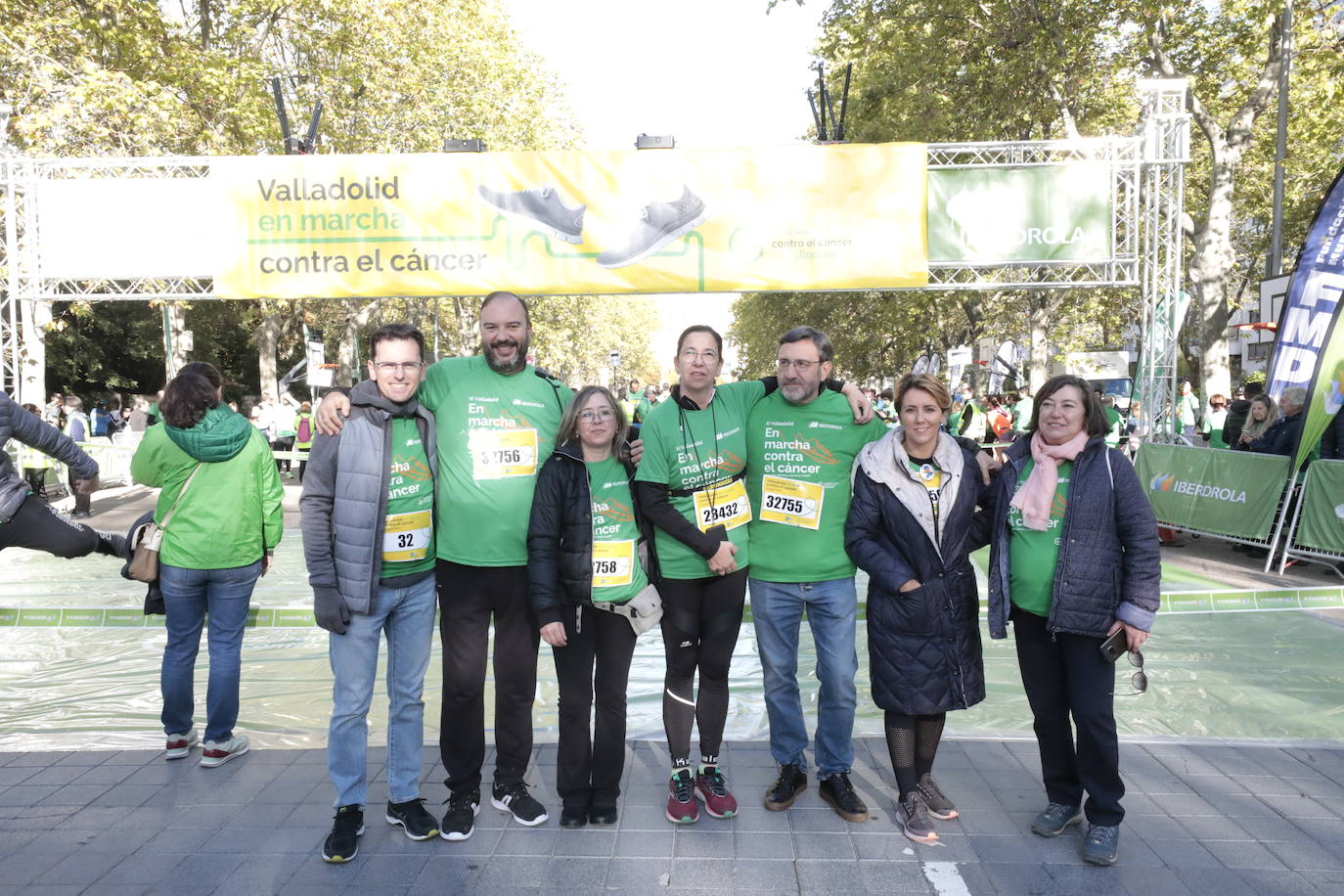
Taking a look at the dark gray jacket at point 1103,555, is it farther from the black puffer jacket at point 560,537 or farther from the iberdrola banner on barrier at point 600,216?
the iberdrola banner on barrier at point 600,216

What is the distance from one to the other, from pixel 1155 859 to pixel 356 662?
2939 millimetres

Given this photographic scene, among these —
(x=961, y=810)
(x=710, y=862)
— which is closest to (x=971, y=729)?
(x=961, y=810)

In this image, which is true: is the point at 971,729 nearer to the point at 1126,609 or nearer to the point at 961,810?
the point at 961,810

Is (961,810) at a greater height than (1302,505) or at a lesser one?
lesser

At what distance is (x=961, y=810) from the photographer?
12.5ft

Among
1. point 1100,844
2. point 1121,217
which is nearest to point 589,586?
point 1100,844

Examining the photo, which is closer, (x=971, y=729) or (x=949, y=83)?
(x=971, y=729)

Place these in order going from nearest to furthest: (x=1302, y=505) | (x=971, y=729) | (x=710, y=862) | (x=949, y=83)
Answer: (x=710, y=862), (x=971, y=729), (x=1302, y=505), (x=949, y=83)

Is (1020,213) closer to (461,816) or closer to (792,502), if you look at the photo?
(792,502)

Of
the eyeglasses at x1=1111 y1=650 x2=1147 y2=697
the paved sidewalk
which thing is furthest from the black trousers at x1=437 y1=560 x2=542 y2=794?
the eyeglasses at x1=1111 y1=650 x2=1147 y2=697

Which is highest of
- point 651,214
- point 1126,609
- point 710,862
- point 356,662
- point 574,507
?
point 651,214

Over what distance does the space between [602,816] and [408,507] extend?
1.38 metres

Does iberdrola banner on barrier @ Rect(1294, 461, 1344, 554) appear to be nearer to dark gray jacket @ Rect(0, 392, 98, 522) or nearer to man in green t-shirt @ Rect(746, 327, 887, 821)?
man in green t-shirt @ Rect(746, 327, 887, 821)

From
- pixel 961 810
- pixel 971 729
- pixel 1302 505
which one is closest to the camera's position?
pixel 961 810
